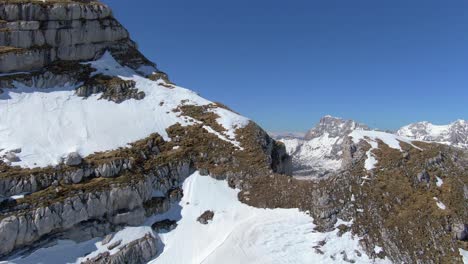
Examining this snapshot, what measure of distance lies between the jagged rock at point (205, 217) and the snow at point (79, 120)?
15461 millimetres

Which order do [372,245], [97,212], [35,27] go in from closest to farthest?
[372,245], [97,212], [35,27]

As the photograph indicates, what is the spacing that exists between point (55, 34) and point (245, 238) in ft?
179

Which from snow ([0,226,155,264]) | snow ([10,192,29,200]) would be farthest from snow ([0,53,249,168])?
snow ([0,226,155,264])

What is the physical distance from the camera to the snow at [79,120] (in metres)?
44.2

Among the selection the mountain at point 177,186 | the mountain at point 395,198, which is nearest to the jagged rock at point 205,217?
the mountain at point 177,186

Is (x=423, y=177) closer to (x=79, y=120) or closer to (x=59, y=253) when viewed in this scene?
(x=59, y=253)

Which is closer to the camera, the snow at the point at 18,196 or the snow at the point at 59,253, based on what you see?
the snow at the point at 59,253

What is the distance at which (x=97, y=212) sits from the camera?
38562 millimetres

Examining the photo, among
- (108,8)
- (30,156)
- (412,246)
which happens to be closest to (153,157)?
(30,156)

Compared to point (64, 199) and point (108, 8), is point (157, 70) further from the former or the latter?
point (64, 199)

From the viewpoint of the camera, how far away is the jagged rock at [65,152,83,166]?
137 feet

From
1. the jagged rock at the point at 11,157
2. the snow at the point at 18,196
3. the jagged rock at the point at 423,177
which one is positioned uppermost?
the jagged rock at the point at 423,177

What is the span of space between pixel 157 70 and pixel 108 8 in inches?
678

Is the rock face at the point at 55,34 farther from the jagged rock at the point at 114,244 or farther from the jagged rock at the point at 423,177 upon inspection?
the jagged rock at the point at 423,177
